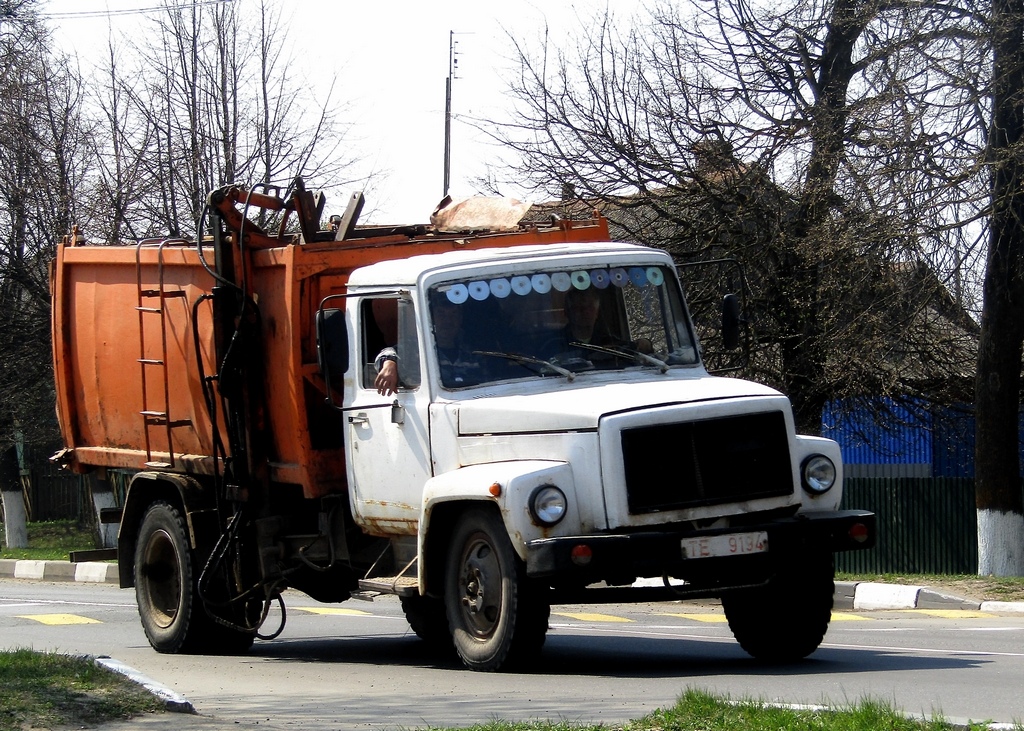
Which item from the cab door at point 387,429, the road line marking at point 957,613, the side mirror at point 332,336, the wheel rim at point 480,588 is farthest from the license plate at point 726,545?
the road line marking at point 957,613

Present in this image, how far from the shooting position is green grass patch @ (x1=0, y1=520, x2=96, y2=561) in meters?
25.5

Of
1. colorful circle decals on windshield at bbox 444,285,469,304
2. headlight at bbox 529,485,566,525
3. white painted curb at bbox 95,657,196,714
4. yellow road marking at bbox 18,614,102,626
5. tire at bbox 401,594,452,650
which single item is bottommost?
yellow road marking at bbox 18,614,102,626

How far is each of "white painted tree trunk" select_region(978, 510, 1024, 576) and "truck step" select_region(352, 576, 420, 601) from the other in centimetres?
1135

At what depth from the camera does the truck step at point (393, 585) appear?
29.1 ft

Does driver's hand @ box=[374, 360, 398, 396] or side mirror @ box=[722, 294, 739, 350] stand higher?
side mirror @ box=[722, 294, 739, 350]

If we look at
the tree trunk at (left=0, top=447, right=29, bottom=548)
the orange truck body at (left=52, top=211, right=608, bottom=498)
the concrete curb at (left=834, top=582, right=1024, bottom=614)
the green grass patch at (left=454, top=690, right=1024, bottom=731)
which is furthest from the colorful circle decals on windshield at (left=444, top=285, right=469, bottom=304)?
the tree trunk at (left=0, top=447, right=29, bottom=548)

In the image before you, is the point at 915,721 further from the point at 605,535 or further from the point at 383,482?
the point at 383,482

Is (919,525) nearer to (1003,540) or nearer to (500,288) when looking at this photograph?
(1003,540)

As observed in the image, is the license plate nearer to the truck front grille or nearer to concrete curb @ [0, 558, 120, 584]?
the truck front grille

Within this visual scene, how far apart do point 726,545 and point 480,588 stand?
141cm

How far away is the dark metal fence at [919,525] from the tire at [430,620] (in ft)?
42.8

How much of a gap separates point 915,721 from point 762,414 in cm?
262

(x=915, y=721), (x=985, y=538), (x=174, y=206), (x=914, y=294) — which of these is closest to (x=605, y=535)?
(x=915, y=721)

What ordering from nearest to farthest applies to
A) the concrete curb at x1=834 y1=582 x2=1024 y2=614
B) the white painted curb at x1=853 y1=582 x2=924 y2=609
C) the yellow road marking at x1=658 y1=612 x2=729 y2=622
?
the yellow road marking at x1=658 y1=612 x2=729 y2=622, the concrete curb at x1=834 y1=582 x2=1024 y2=614, the white painted curb at x1=853 y1=582 x2=924 y2=609
